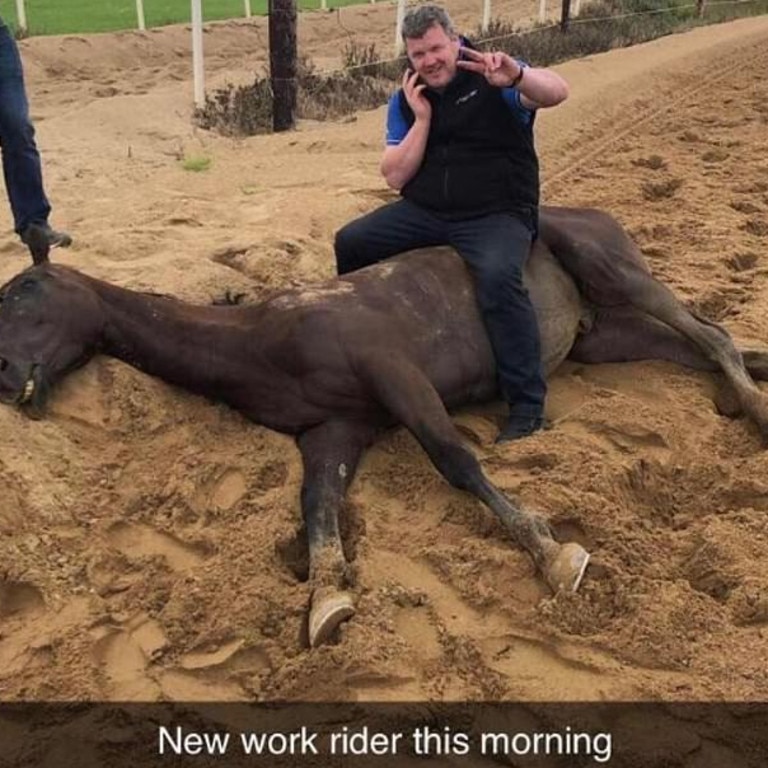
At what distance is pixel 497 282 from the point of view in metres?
4.84

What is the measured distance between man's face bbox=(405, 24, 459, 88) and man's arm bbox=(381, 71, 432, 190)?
0.31ft

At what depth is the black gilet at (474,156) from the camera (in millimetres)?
4906

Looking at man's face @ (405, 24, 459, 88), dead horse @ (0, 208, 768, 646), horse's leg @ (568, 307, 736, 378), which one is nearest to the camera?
dead horse @ (0, 208, 768, 646)

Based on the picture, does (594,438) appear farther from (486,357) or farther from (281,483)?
(281,483)

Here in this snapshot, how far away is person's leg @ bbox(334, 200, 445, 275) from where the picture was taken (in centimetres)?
520

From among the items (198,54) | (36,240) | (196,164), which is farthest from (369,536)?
(198,54)

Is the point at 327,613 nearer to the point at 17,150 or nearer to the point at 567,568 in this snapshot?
the point at 567,568

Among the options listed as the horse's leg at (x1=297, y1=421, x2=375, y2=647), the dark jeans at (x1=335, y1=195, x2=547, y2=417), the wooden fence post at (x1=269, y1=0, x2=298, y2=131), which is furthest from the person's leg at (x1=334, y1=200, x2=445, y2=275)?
the wooden fence post at (x1=269, y1=0, x2=298, y2=131)

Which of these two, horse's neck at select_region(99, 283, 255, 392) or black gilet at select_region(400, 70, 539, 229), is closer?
horse's neck at select_region(99, 283, 255, 392)

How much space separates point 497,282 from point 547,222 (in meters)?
0.78

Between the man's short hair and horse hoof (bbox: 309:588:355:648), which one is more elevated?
the man's short hair

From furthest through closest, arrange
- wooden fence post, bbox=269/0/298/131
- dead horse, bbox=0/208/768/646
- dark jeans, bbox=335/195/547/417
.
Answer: wooden fence post, bbox=269/0/298/131 → dark jeans, bbox=335/195/547/417 → dead horse, bbox=0/208/768/646

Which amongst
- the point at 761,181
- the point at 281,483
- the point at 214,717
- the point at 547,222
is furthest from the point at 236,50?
the point at 214,717

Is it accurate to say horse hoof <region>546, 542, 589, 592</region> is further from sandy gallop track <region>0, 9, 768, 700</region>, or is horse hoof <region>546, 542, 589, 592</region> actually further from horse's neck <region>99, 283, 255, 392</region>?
horse's neck <region>99, 283, 255, 392</region>
